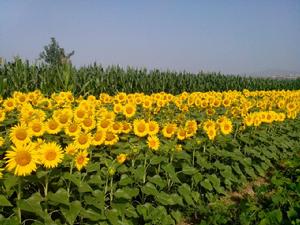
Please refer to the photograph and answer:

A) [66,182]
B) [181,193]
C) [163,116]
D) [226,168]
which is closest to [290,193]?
[226,168]

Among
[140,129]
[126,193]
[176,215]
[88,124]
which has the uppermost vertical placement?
[88,124]

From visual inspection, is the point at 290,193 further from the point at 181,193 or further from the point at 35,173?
the point at 35,173

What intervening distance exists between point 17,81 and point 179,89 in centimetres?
1206

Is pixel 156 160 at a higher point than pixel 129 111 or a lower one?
lower

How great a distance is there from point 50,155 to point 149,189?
1.37 m

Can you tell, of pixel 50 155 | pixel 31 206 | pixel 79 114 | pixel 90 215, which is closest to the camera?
Answer: pixel 31 206

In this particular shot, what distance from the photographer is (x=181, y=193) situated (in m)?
4.68

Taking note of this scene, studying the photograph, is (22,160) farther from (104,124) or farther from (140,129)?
(140,129)

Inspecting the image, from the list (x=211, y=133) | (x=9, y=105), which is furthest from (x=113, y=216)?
(x=9, y=105)

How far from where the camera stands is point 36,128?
3.72 meters

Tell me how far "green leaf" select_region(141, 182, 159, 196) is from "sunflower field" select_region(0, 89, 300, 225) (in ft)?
0.04

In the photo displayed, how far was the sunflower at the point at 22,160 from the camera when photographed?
2883 millimetres

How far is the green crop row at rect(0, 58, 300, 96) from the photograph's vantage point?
13.7 meters

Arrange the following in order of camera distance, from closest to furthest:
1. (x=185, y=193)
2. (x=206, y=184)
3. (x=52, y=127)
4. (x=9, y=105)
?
(x=52, y=127) → (x=185, y=193) → (x=206, y=184) → (x=9, y=105)
